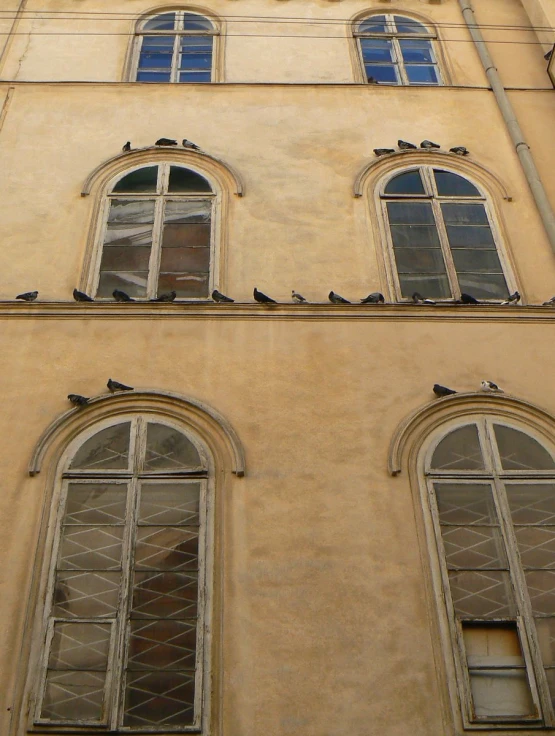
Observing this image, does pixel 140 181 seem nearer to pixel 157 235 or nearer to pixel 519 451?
pixel 157 235

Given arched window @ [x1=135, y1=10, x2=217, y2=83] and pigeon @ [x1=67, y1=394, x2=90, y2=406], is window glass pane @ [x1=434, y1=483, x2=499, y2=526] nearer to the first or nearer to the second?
pigeon @ [x1=67, y1=394, x2=90, y2=406]

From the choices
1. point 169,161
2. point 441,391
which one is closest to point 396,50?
point 169,161

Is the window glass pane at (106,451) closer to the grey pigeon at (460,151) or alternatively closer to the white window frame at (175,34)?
the grey pigeon at (460,151)

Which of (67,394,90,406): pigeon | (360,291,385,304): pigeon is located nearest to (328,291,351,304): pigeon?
(360,291,385,304): pigeon

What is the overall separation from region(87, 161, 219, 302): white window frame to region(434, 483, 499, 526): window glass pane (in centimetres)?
331

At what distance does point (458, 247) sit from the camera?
11.5 meters

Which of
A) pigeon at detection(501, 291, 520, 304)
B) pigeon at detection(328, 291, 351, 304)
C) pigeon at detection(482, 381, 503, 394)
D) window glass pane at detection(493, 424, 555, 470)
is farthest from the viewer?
pigeon at detection(501, 291, 520, 304)

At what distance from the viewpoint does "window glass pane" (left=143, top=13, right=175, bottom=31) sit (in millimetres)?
14984

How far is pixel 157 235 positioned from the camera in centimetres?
1147

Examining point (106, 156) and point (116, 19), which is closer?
point (106, 156)

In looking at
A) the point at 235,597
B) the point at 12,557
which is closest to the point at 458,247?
the point at 235,597

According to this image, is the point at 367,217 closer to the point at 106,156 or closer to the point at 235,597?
the point at 106,156

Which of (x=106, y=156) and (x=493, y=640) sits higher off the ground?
(x=106, y=156)

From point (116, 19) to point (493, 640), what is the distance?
10.6m
